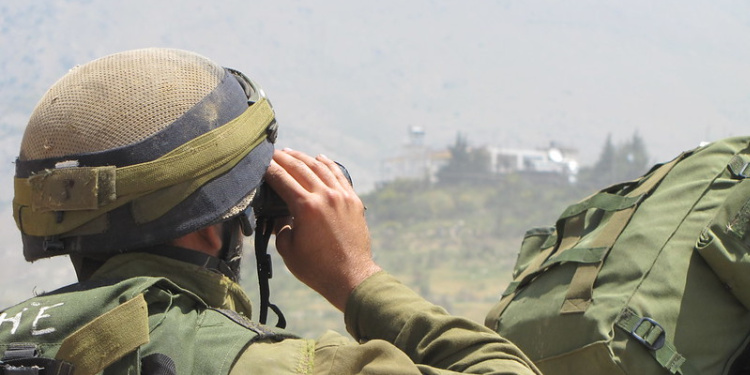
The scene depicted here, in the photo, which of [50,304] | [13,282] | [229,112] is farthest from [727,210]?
[13,282]

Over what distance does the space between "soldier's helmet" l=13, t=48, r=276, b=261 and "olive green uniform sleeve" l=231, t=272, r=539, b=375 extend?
360 mm

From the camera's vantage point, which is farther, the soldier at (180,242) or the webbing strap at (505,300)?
the webbing strap at (505,300)

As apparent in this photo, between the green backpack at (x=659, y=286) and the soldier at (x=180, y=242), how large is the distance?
0.84 meters

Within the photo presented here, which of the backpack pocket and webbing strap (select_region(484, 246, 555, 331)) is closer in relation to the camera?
the backpack pocket

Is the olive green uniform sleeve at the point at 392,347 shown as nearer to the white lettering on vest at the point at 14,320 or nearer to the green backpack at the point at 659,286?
the white lettering on vest at the point at 14,320

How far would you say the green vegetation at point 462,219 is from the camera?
274ft

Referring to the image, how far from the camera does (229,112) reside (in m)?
2.35

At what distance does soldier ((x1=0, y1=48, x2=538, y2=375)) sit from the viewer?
201cm

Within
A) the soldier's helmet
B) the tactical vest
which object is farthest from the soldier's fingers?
the tactical vest

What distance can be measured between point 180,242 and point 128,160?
0.25 m

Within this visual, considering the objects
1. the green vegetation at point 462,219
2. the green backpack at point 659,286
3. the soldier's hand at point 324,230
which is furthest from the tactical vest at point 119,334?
the green vegetation at point 462,219

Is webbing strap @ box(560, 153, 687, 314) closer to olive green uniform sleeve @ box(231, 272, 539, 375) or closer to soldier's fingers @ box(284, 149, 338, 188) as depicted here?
olive green uniform sleeve @ box(231, 272, 539, 375)

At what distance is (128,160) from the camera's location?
2.16 m

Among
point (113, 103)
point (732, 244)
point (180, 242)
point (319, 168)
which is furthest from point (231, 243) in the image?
point (732, 244)
